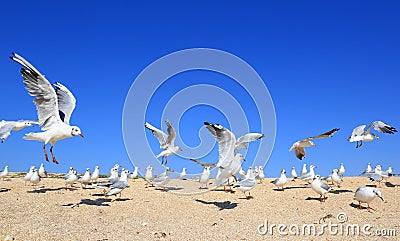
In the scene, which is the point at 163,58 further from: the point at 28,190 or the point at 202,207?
the point at 28,190

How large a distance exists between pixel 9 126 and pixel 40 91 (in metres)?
3.60

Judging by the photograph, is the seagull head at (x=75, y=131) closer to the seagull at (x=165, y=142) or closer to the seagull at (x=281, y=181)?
the seagull at (x=165, y=142)

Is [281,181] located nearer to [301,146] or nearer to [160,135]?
[301,146]

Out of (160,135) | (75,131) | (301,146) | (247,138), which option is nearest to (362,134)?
(301,146)

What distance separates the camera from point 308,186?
16.7m

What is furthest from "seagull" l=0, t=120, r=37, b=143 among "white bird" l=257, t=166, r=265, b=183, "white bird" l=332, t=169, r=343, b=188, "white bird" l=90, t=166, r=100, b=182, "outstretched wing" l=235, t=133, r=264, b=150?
"white bird" l=332, t=169, r=343, b=188

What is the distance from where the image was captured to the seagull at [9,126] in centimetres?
1279

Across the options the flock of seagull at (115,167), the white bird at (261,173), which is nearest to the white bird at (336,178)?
the flock of seagull at (115,167)

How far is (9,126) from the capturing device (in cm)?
1329

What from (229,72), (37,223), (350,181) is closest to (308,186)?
(350,181)

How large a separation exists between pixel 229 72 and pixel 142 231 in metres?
7.62

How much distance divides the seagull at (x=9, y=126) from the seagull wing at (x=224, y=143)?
6.20 meters

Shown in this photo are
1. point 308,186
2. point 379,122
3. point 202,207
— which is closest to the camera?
point 202,207

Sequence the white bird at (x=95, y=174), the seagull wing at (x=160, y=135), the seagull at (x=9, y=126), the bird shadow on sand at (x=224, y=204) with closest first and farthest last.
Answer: the bird shadow on sand at (x=224, y=204)
the seagull at (x=9, y=126)
the white bird at (x=95, y=174)
the seagull wing at (x=160, y=135)
